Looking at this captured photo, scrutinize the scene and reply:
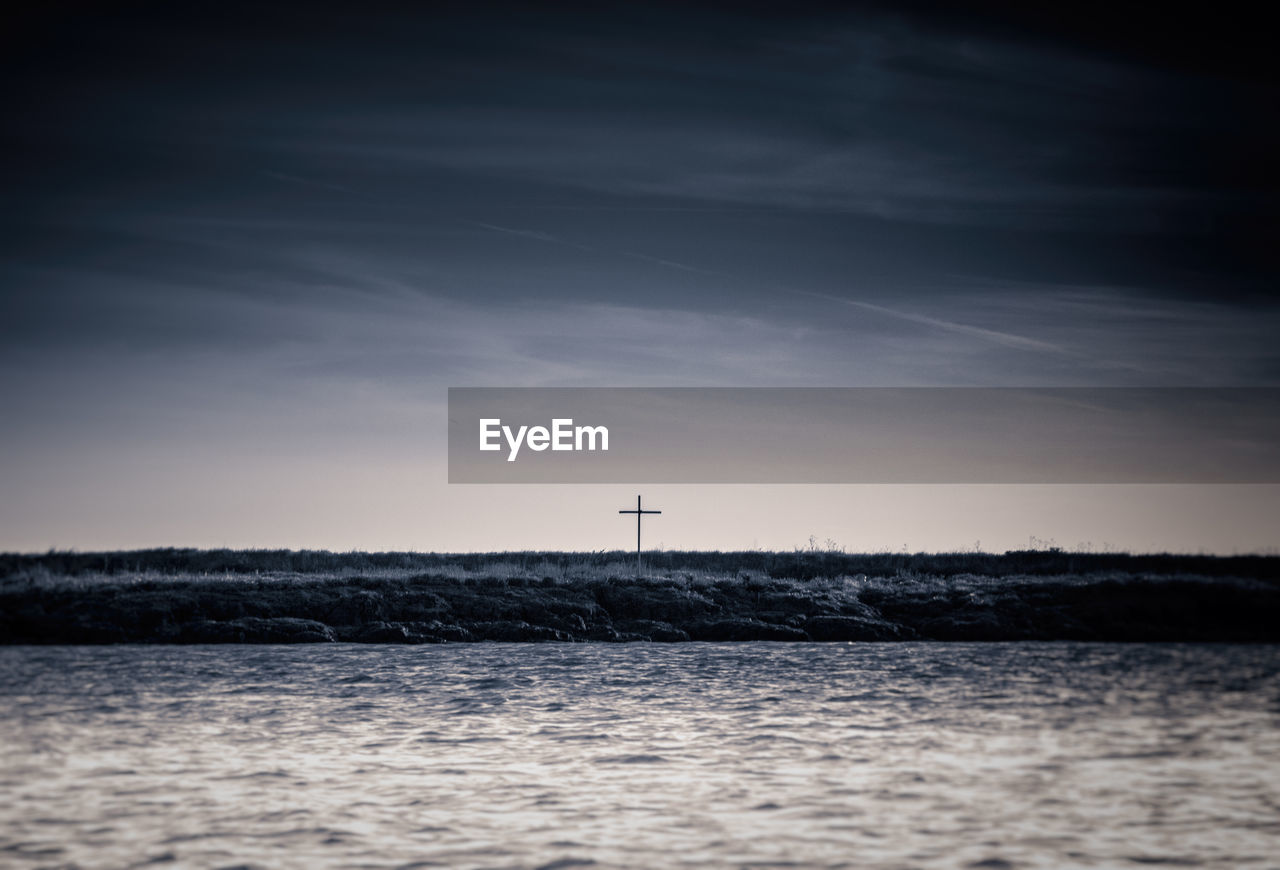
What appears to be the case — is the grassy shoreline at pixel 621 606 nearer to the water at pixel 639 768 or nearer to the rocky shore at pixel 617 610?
the rocky shore at pixel 617 610

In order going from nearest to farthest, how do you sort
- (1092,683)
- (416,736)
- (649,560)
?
1. (416,736)
2. (1092,683)
3. (649,560)

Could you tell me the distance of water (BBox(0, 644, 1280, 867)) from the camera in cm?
1055

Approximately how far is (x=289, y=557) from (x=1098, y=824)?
173 ft

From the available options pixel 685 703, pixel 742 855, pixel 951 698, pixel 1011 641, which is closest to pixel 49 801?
pixel 742 855

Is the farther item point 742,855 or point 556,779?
point 556,779

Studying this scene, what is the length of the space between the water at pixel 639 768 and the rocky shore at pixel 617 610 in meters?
11.3

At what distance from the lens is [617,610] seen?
4081cm

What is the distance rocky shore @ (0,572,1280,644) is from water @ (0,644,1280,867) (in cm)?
1129

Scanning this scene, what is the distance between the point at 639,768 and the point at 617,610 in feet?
87.0

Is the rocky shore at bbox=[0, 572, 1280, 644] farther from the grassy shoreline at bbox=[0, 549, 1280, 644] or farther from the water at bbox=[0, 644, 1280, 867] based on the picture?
the water at bbox=[0, 644, 1280, 867]

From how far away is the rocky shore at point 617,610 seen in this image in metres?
37.1

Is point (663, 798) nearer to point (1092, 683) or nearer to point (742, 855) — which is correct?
point (742, 855)

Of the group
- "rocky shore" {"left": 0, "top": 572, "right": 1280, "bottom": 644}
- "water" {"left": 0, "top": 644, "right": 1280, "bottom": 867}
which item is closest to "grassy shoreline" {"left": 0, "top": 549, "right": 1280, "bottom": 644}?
"rocky shore" {"left": 0, "top": 572, "right": 1280, "bottom": 644}

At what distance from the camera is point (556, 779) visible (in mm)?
13719
